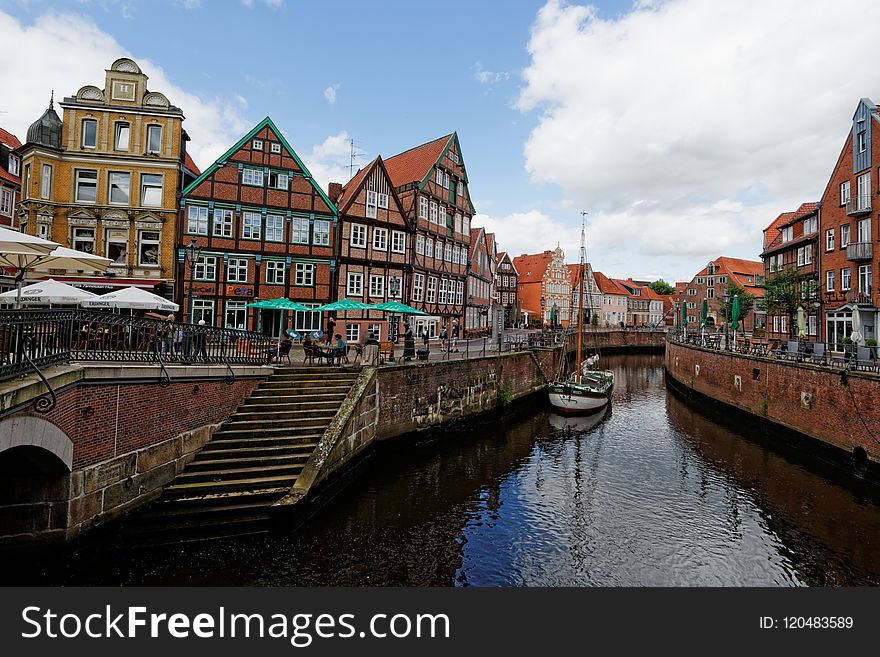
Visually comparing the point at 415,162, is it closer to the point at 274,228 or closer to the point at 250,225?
the point at 274,228

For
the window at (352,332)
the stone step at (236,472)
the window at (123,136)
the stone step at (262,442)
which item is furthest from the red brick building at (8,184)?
the stone step at (236,472)

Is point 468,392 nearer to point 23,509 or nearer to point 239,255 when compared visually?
point 239,255

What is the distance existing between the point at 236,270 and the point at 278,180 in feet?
19.8

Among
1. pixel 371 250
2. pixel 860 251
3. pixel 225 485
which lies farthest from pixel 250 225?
pixel 860 251

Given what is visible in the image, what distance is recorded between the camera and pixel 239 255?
2789cm

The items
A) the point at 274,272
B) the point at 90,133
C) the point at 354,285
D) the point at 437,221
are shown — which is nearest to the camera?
the point at 90,133

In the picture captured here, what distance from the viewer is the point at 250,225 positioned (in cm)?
2809

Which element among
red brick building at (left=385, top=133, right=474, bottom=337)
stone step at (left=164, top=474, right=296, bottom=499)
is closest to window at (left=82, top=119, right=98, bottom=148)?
red brick building at (left=385, top=133, right=474, bottom=337)

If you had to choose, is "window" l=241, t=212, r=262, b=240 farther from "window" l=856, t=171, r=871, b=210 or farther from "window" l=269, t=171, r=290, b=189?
"window" l=856, t=171, r=871, b=210

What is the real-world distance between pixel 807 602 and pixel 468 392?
52.9ft

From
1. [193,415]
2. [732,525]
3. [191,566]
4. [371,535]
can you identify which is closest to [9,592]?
[191,566]

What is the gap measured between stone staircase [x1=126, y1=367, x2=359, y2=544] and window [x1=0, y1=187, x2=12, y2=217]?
89.8ft

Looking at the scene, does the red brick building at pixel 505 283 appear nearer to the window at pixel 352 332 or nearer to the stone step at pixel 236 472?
the window at pixel 352 332

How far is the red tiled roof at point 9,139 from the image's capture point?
3293 cm
